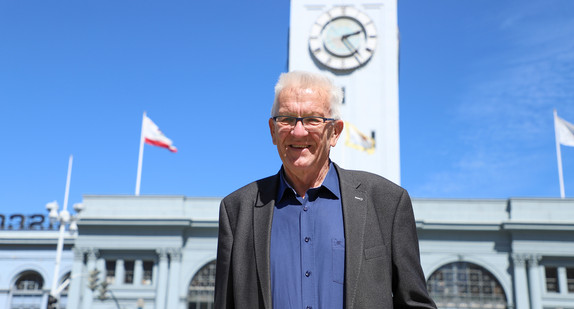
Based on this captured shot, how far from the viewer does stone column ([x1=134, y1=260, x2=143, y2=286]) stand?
30625 millimetres

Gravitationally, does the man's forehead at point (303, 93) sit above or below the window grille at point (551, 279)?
below

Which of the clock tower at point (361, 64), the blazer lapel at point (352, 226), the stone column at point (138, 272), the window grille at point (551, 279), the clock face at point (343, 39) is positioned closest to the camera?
the blazer lapel at point (352, 226)

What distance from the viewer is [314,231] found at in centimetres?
292

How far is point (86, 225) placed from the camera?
103 ft

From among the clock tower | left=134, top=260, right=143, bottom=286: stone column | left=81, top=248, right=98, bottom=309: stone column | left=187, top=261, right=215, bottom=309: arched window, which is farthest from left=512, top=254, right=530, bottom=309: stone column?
left=81, top=248, right=98, bottom=309: stone column

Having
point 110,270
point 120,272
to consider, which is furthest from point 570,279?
point 110,270

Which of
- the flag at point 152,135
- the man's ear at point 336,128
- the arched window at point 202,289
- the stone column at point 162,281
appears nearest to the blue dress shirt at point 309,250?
the man's ear at point 336,128

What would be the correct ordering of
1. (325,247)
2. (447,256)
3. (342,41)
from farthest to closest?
(342,41), (447,256), (325,247)

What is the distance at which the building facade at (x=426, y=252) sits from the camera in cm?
2891

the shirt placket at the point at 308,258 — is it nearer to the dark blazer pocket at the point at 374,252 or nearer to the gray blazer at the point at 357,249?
the gray blazer at the point at 357,249

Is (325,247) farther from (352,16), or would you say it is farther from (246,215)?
(352,16)

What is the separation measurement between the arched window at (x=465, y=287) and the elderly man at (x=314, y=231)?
2728 centimetres

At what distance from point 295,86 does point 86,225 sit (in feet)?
101

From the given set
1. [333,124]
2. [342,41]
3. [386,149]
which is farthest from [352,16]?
[333,124]
